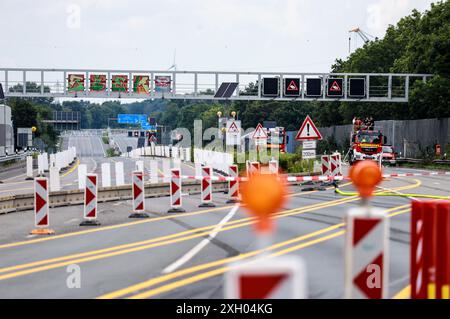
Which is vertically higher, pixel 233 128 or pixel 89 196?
pixel 233 128

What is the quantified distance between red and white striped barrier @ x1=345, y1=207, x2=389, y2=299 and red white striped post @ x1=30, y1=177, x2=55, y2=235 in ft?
34.0

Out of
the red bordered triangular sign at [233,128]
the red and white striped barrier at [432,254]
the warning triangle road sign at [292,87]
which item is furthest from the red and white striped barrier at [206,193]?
the warning triangle road sign at [292,87]

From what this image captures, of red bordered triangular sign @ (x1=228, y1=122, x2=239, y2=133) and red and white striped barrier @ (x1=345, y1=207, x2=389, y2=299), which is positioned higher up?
red bordered triangular sign @ (x1=228, y1=122, x2=239, y2=133)

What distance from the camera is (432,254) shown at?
6.90m

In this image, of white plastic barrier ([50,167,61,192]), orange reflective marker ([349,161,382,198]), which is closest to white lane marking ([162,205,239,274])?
orange reflective marker ([349,161,382,198])

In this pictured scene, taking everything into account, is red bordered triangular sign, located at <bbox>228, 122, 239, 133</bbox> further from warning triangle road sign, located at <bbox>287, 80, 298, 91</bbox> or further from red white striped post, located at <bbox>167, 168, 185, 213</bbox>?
warning triangle road sign, located at <bbox>287, 80, 298, 91</bbox>

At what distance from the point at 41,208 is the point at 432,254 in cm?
1004

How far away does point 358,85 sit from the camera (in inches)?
2491

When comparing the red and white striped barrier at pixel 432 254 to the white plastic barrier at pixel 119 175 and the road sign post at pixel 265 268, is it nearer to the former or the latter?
the road sign post at pixel 265 268

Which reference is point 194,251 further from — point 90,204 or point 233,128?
point 233,128

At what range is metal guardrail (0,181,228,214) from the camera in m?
19.8

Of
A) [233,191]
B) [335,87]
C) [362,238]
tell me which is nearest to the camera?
[362,238]

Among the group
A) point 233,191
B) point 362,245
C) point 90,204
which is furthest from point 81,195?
point 362,245
